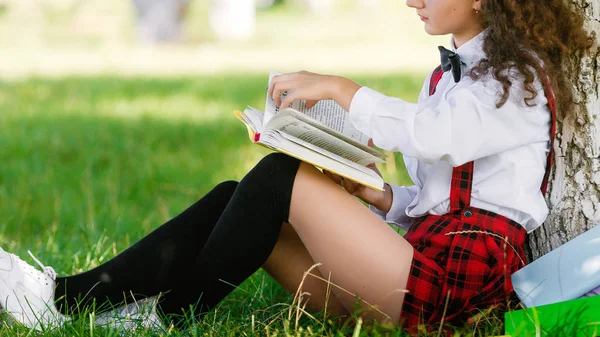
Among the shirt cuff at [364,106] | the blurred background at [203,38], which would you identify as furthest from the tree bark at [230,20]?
the shirt cuff at [364,106]

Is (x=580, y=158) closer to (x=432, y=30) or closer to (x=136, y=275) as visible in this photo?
(x=432, y=30)

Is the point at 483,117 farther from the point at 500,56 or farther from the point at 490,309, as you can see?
the point at 490,309

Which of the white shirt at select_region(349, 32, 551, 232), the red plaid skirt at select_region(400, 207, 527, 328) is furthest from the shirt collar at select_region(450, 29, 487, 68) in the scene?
the red plaid skirt at select_region(400, 207, 527, 328)

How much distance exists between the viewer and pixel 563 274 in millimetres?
2096

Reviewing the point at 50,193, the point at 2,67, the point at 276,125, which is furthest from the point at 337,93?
the point at 2,67

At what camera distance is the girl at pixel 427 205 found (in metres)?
2.04

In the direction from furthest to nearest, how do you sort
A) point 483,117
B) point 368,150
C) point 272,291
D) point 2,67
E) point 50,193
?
point 2,67
point 50,193
point 272,291
point 368,150
point 483,117

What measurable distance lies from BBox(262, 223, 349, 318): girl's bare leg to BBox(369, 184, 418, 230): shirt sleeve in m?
0.27

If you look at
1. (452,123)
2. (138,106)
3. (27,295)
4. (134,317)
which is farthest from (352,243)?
(138,106)

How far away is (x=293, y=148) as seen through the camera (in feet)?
6.59

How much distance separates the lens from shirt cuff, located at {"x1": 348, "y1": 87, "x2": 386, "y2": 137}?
2062 millimetres

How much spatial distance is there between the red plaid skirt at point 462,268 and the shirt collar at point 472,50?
1.27ft

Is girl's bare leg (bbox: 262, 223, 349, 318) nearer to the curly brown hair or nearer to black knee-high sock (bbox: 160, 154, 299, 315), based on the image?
black knee-high sock (bbox: 160, 154, 299, 315)

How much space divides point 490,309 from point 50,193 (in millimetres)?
3294
